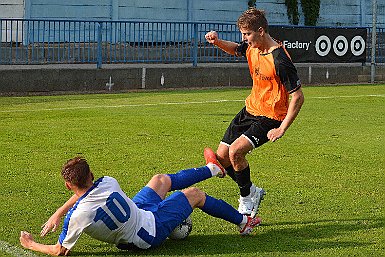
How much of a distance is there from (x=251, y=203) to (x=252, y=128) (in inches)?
27.5

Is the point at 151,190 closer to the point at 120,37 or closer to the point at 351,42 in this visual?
the point at 120,37

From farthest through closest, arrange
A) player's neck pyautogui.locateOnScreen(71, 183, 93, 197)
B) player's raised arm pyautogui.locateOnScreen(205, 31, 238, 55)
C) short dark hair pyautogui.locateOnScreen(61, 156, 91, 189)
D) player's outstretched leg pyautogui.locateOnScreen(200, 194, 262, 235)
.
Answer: player's raised arm pyautogui.locateOnScreen(205, 31, 238, 55), player's outstretched leg pyautogui.locateOnScreen(200, 194, 262, 235), player's neck pyautogui.locateOnScreen(71, 183, 93, 197), short dark hair pyautogui.locateOnScreen(61, 156, 91, 189)

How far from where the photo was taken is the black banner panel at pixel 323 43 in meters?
26.3

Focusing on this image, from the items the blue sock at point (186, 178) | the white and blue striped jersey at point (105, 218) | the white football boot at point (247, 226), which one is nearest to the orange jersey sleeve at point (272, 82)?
the blue sock at point (186, 178)

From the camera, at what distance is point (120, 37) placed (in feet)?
80.3

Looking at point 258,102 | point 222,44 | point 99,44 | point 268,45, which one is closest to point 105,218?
point 258,102

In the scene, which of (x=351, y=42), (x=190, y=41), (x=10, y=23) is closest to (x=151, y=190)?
(x=10, y=23)

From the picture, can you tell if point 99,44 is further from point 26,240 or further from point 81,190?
point 81,190

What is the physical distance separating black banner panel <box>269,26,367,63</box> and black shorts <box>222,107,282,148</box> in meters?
17.2

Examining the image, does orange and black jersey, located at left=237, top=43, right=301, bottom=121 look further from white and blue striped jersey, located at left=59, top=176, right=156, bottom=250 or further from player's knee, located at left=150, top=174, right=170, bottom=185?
white and blue striped jersey, located at left=59, top=176, right=156, bottom=250

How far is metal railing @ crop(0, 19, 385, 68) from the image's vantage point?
75.5 feet

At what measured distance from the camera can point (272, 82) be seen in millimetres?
8453

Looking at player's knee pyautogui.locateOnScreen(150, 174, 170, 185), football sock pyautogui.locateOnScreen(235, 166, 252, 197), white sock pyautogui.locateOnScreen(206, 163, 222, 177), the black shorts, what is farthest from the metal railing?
player's knee pyautogui.locateOnScreen(150, 174, 170, 185)

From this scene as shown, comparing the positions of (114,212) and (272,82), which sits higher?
(272,82)
